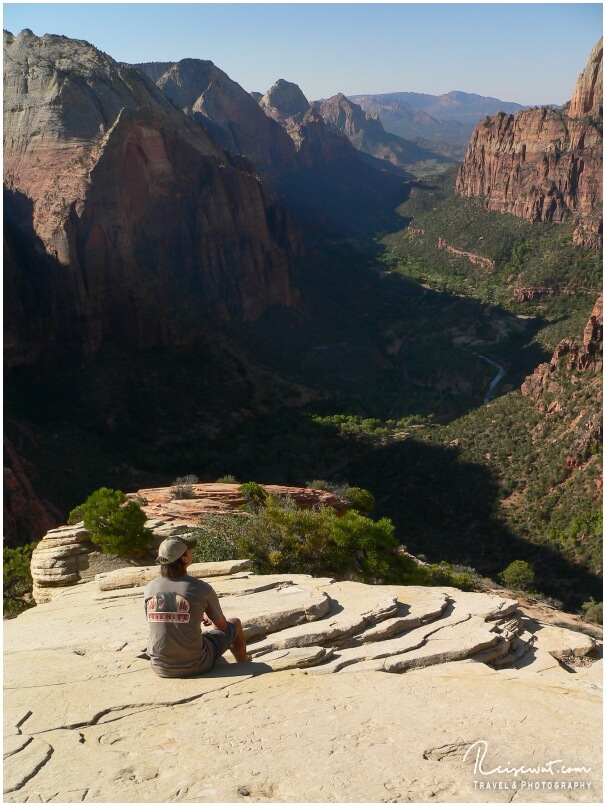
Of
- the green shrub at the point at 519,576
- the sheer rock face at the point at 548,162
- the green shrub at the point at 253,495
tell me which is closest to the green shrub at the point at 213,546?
the green shrub at the point at 253,495

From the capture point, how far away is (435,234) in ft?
443

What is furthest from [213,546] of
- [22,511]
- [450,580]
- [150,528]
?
[22,511]

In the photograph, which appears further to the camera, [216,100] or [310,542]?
[216,100]

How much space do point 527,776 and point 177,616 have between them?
4589 mm

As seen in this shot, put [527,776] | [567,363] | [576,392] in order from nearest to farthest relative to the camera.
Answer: [527,776] < [576,392] < [567,363]

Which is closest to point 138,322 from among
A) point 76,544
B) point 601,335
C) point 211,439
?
point 211,439

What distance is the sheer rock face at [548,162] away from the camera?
116500 millimetres

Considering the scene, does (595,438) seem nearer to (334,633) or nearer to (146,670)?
(334,633)

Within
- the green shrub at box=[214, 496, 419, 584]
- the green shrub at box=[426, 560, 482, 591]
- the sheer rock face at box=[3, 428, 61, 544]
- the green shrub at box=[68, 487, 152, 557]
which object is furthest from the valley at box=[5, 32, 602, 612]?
the green shrub at box=[214, 496, 419, 584]

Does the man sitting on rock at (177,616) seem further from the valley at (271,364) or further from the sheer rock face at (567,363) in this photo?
the sheer rock face at (567,363)

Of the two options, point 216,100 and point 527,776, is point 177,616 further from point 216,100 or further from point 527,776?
point 216,100

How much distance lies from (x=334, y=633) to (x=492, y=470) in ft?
111

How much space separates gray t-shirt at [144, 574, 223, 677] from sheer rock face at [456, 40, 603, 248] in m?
106

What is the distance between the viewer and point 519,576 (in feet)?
104
